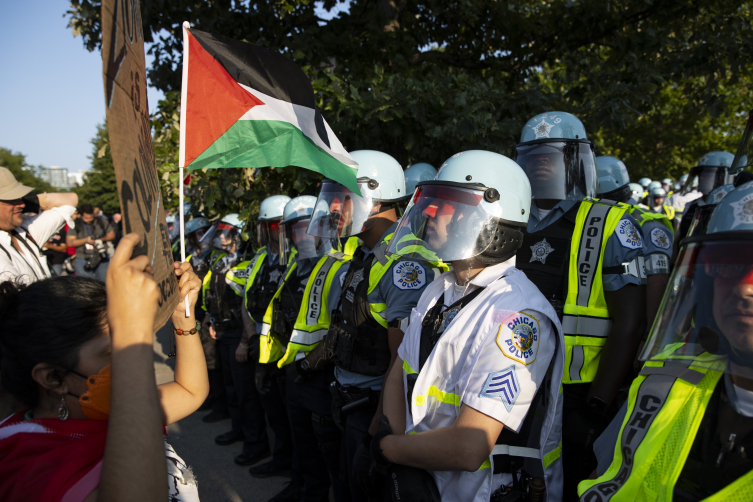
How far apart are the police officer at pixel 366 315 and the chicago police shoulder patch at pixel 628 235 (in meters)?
1.01

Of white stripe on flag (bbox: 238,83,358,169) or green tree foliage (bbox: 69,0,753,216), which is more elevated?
green tree foliage (bbox: 69,0,753,216)

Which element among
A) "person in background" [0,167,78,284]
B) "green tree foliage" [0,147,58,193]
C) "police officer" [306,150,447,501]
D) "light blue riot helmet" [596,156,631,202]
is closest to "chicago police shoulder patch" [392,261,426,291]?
"police officer" [306,150,447,501]

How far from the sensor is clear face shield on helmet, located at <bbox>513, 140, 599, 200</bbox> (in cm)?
324

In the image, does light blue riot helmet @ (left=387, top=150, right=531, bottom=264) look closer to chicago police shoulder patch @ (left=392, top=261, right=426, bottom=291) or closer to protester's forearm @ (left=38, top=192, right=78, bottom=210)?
chicago police shoulder patch @ (left=392, top=261, right=426, bottom=291)

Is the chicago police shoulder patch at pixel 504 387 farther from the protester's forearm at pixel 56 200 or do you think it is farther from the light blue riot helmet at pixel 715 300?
the protester's forearm at pixel 56 200

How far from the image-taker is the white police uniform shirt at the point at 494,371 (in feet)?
5.65

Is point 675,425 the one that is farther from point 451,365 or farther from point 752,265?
point 451,365

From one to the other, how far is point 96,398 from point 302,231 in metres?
3.11

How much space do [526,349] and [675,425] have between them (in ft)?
1.64

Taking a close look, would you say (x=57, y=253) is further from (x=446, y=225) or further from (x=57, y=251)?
(x=446, y=225)

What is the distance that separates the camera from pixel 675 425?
1.43 metres

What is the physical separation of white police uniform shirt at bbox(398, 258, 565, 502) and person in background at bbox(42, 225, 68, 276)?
37.6 ft

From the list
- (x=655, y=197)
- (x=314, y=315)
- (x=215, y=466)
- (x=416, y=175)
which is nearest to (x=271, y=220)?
(x=416, y=175)

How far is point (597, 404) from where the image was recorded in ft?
8.13
